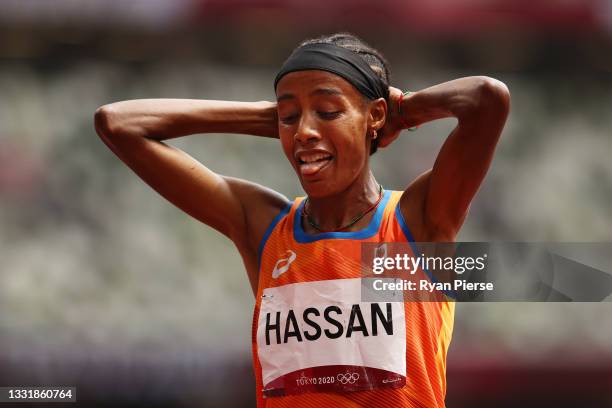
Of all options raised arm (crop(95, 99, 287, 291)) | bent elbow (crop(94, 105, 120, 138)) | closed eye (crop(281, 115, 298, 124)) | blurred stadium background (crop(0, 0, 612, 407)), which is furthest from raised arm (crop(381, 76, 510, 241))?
blurred stadium background (crop(0, 0, 612, 407))

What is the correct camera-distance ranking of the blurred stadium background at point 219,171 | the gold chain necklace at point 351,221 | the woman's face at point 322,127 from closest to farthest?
the woman's face at point 322,127 < the gold chain necklace at point 351,221 < the blurred stadium background at point 219,171

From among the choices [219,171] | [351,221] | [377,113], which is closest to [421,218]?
[351,221]

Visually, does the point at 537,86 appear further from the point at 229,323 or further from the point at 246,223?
the point at 246,223

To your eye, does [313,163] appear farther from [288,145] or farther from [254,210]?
[254,210]

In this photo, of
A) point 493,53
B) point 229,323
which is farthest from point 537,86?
point 229,323

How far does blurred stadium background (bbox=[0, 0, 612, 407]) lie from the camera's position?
14.9 ft

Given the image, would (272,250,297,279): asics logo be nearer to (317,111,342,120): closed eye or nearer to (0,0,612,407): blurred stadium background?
(317,111,342,120): closed eye

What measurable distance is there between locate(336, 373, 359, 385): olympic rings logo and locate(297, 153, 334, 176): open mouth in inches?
20.1

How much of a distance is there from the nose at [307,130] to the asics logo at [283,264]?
307 mm

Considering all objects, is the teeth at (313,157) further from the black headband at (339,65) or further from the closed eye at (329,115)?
the black headband at (339,65)

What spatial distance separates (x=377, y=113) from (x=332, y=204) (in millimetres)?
273

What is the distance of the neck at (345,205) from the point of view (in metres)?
2.32

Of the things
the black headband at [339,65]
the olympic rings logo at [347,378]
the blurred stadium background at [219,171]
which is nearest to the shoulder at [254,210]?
the black headband at [339,65]

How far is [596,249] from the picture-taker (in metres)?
3.87
